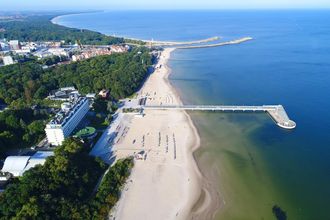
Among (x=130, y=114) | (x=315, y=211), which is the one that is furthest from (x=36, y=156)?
(x=315, y=211)

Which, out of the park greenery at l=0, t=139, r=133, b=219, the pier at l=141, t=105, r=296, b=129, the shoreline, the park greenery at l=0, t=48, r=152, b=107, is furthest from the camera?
the park greenery at l=0, t=48, r=152, b=107

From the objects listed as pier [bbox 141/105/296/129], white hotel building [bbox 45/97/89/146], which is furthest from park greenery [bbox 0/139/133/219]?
pier [bbox 141/105/296/129]

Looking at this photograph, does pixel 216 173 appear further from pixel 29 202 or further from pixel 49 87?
pixel 49 87

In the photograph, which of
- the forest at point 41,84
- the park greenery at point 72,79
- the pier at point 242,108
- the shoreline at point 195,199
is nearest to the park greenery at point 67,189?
the shoreline at point 195,199

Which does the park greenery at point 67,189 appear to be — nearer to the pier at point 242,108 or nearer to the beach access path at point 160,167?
the beach access path at point 160,167

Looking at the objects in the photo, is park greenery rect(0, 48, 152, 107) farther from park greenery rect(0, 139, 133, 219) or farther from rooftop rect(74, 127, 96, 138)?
park greenery rect(0, 139, 133, 219)

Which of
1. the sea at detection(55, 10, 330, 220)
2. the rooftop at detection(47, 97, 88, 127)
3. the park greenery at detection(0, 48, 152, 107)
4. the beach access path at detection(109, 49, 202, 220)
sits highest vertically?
the rooftop at detection(47, 97, 88, 127)

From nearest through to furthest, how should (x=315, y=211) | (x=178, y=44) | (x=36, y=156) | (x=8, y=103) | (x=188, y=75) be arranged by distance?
(x=315, y=211) → (x=36, y=156) → (x=8, y=103) → (x=188, y=75) → (x=178, y=44)
